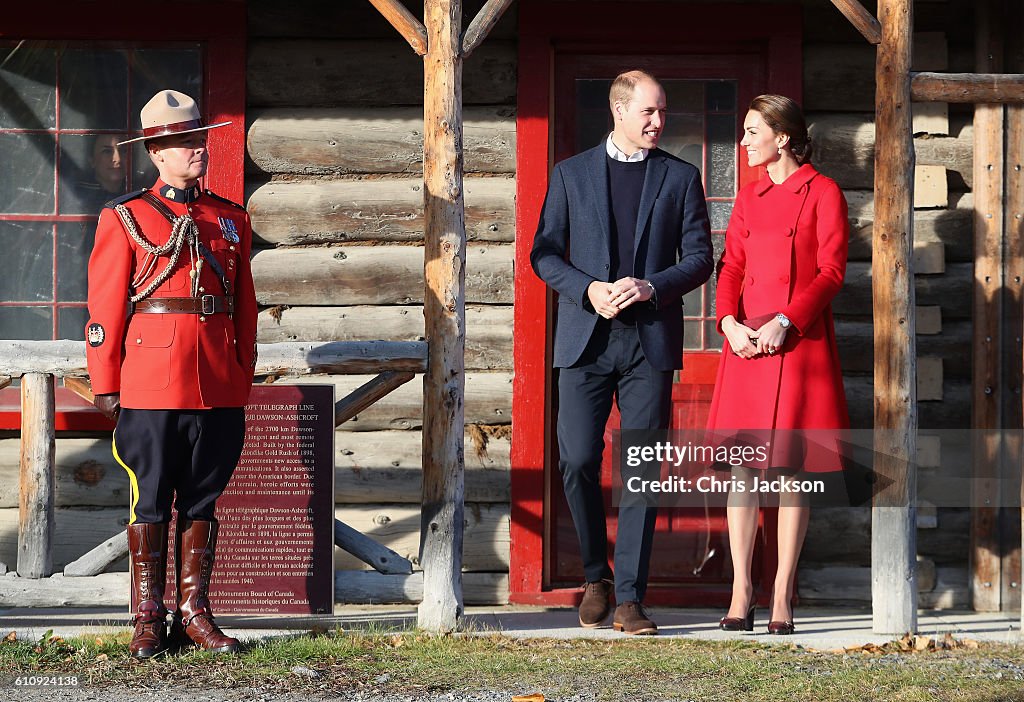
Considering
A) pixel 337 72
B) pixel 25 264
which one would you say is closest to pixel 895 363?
pixel 337 72

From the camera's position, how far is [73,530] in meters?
6.21

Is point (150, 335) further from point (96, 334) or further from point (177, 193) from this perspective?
point (177, 193)

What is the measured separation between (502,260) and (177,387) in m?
2.13

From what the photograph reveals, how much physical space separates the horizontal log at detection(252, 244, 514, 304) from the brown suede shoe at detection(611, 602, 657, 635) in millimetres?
1765

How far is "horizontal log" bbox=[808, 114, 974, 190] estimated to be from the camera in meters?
6.20

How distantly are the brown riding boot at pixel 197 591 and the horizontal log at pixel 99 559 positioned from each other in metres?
0.74

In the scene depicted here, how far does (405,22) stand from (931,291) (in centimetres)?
283

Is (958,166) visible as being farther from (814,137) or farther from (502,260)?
(502,260)

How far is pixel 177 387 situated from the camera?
Result: 4.53 metres

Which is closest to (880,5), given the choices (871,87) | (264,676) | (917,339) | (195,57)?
(871,87)

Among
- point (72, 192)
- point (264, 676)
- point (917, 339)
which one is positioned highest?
point (72, 192)

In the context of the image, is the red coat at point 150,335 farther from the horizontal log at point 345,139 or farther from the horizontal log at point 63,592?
the horizontal log at point 345,139

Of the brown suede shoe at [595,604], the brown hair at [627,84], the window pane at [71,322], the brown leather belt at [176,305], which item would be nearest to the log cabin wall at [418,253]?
the window pane at [71,322]

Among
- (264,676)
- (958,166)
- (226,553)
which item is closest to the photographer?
(264,676)
